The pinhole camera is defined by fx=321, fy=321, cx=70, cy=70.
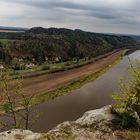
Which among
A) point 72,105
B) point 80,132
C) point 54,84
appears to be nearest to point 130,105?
point 80,132

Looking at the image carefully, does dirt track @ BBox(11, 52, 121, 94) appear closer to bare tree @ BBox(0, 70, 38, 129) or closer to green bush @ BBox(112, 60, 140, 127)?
Answer: bare tree @ BBox(0, 70, 38, 129)

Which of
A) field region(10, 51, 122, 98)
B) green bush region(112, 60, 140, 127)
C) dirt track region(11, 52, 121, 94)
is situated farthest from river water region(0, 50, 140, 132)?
green bush region(112, 60, 140, 127)

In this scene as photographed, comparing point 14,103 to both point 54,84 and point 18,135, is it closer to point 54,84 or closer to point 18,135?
point 18,135

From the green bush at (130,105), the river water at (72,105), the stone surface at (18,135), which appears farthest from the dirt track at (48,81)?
the stone surface at (18,135)

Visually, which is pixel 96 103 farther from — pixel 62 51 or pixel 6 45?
pixel 62 51

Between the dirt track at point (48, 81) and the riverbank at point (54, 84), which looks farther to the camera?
the dirt track at point (48, 81)

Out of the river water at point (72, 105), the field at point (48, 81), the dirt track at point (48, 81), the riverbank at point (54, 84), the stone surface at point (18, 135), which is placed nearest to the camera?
the stone surface at point (18, 135)

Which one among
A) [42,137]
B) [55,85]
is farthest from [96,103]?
[42,137]

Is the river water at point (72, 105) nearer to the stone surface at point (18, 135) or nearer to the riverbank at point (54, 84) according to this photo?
the riverbank at point (54, 84)

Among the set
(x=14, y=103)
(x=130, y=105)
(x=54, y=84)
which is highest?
(x=130, y=105)
